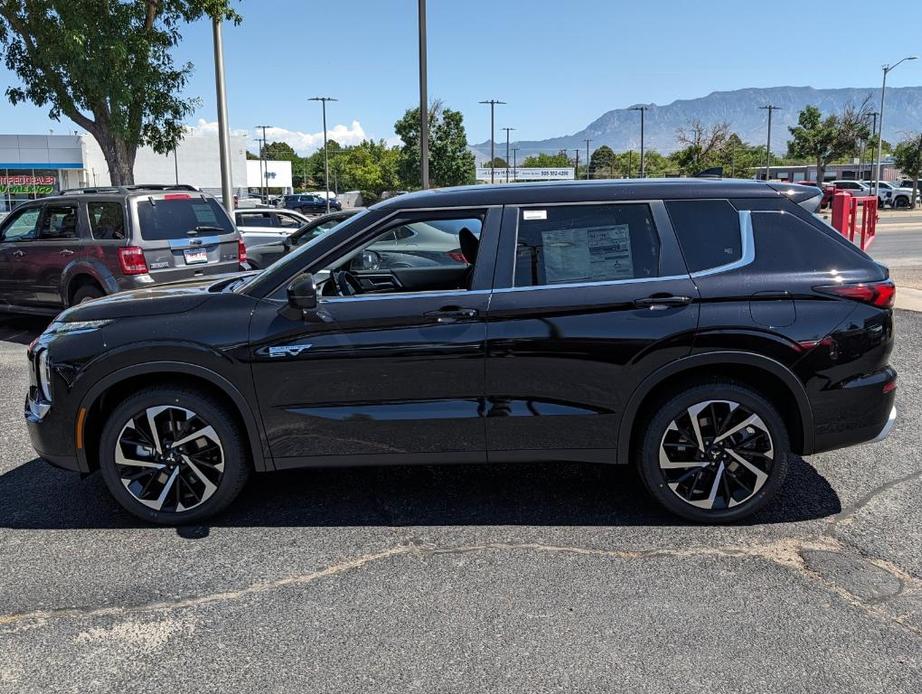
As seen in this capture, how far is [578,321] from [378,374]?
40.6 inches

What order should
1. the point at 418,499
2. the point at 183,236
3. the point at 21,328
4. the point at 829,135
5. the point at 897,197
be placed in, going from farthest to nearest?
the point at 829,135
the point at 897,197
the point at 21,328
the point at 183,236
the point at 418,499

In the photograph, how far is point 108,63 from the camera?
14.6 meters

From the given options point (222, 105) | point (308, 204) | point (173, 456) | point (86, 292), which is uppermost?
point (222, 105)

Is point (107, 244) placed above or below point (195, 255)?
above

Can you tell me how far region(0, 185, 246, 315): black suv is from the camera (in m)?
9.12

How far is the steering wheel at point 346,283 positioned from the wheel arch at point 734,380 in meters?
1.64

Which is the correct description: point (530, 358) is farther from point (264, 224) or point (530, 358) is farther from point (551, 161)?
point (551, 161)

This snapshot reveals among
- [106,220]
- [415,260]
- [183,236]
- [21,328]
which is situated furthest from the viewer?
[21,328]

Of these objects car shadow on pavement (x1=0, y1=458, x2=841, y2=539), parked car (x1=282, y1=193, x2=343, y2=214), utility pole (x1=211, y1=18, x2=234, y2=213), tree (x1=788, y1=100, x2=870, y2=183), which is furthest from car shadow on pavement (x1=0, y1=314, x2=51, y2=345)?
tree (x1=788, y1=100, x2=870, y2=183)

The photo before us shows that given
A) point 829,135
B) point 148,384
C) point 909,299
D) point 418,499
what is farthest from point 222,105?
point 829,135

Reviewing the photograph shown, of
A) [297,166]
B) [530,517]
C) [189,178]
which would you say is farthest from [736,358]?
[297,166]

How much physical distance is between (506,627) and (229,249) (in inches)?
308

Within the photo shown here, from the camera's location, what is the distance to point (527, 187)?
14.1 feet

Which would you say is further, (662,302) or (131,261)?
(131,261)
